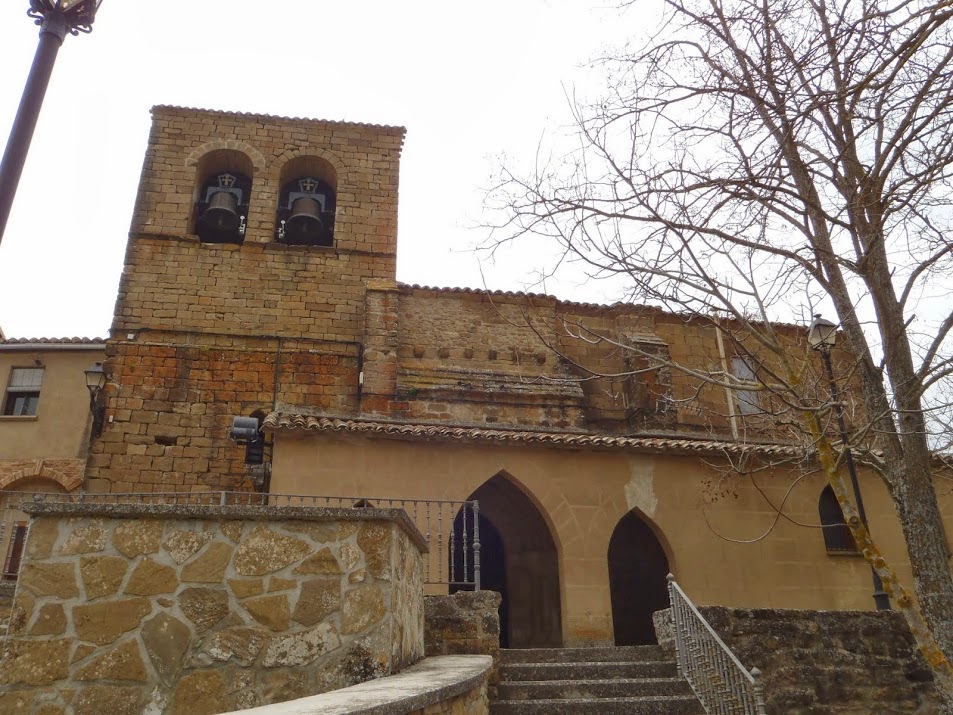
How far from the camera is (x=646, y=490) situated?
11.9m

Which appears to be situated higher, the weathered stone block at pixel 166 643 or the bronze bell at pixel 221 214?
the bronze bell at pixel 221 214

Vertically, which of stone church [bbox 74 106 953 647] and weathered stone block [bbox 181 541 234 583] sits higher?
stone church [bbox 74 106 953 647]

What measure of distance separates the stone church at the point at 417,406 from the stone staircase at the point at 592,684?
114 inches

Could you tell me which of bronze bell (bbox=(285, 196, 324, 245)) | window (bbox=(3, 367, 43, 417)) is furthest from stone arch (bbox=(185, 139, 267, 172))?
window (bbox=(3, 367, 43, 417))

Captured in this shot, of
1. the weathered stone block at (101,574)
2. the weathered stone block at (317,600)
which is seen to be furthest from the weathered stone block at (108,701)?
the weathered stone block at (317,600)

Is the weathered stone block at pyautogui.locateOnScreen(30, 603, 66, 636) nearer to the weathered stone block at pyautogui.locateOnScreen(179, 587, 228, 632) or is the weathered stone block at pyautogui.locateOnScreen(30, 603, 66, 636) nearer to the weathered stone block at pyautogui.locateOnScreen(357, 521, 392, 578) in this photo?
the weathered stone block at pyautogui.locateOnScreen(179, 587, 228, 632)

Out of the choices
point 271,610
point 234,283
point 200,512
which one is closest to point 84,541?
point 200,512

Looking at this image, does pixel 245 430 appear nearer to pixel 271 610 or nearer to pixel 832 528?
pixel 271 610

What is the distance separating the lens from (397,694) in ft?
10.6

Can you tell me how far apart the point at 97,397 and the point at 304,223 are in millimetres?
5285

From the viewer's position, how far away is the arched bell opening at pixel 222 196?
51.8 feet

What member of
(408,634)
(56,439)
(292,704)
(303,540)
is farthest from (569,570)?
(56,439)

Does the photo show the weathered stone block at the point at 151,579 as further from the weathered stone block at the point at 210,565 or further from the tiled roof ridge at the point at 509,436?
the tiled roof ridge at the point at 509,436

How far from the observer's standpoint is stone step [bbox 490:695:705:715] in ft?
20.9
